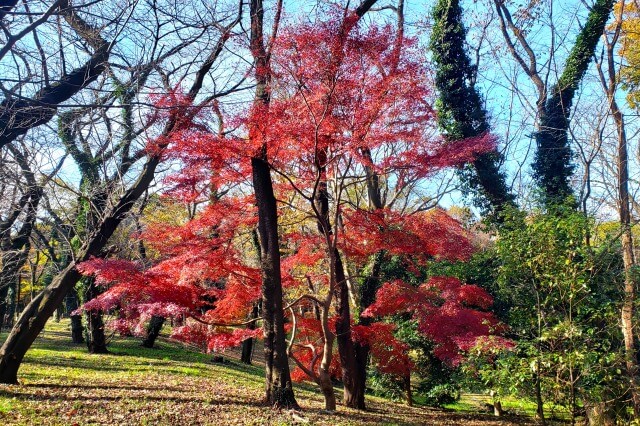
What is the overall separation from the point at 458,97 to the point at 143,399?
10040 mm

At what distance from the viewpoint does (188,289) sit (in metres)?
7.44

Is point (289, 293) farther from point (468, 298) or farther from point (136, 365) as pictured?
point (468, 298)

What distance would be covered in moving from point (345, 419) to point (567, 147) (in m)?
9.24

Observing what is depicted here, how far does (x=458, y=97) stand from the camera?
1195 centimetres

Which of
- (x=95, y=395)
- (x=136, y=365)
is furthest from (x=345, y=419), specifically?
(x=136, y=365)

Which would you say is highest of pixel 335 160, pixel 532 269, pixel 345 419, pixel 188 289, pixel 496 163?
pixel 496 163

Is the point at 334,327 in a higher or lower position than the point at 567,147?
lower

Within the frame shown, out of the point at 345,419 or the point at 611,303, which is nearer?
the point at 611,303

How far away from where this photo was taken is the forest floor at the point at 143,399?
18.2 feet

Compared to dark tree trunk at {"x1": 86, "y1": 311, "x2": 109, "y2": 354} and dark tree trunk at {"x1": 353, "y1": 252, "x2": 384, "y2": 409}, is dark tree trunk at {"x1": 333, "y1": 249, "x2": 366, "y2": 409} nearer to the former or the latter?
dark tree trunk at {"x1": 353, "y1": 252, "x2": 384, "y2": 409}

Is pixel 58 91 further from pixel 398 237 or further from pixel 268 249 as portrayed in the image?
pixel 398 237

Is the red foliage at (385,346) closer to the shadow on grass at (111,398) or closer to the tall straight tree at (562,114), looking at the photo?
the shadow on grass at (111,398)

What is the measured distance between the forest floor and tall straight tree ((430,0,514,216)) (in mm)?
5868

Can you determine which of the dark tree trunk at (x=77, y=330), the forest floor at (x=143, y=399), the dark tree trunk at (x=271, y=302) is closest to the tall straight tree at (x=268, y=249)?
the dark tree trunk at (x=271, y=302)
